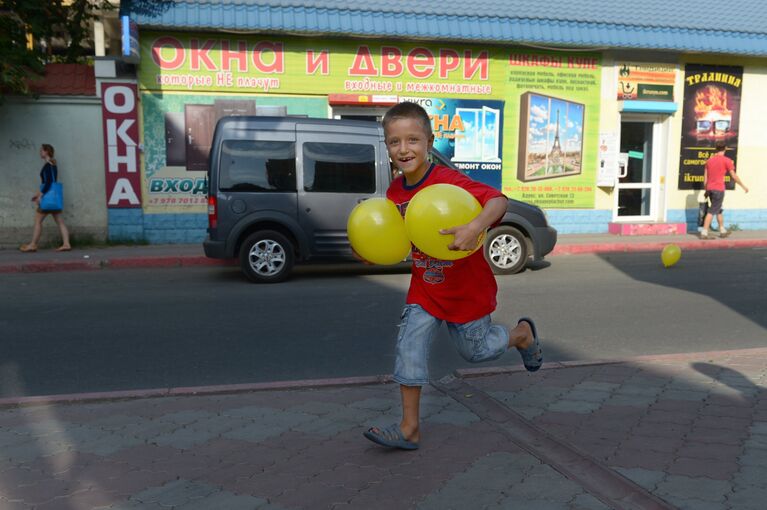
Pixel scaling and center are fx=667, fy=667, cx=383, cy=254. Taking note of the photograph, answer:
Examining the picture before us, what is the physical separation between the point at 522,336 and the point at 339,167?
6179mm

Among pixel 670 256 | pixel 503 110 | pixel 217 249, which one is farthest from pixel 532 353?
pixel 503 110

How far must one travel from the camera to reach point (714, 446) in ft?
11.4

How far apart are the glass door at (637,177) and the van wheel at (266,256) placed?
973cm

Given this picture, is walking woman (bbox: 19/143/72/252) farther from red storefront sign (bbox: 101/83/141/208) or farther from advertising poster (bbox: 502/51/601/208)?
advertising poster (bbox: 502/51/601/208)

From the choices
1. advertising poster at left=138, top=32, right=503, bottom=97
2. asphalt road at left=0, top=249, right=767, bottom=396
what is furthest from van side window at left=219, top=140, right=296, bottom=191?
advertising poster at left=138, top=32, right=503, bottom=97

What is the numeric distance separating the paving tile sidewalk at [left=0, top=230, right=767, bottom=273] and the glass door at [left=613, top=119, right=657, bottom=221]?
1.57 m

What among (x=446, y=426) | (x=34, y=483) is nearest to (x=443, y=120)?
(x=446, y=426)

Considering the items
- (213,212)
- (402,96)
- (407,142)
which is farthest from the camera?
(402,96)

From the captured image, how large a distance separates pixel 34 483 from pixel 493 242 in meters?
7.53

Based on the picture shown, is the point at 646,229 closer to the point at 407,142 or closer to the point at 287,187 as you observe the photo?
the point at 287,187

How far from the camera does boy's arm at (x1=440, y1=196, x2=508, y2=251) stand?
292 centimetres

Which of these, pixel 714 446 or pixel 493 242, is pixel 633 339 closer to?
pixel 714 446

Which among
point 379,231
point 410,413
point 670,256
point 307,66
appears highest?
point 307,66

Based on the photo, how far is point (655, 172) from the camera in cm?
1623
